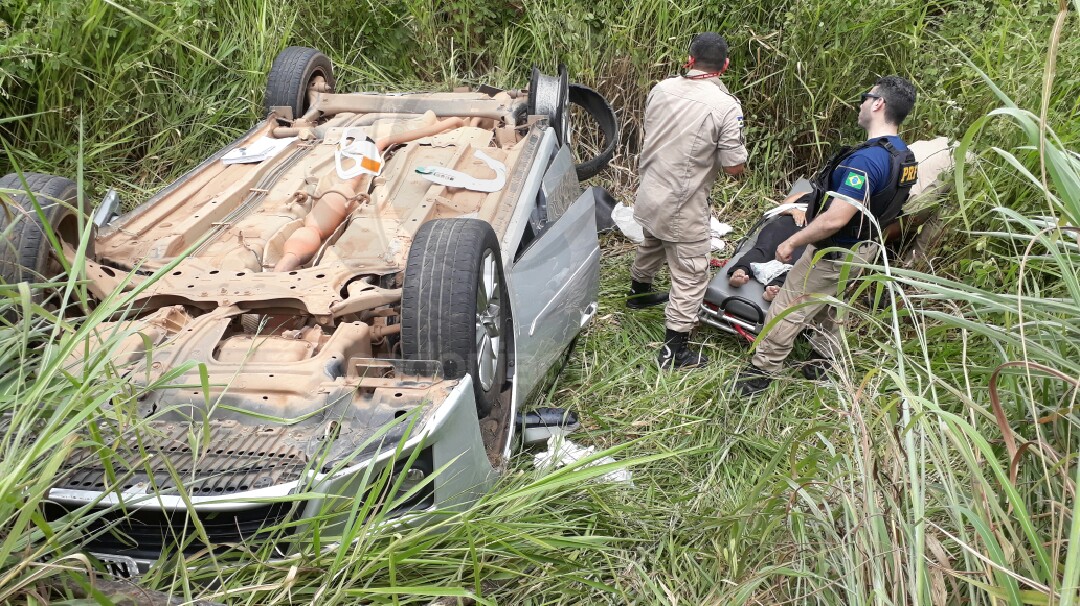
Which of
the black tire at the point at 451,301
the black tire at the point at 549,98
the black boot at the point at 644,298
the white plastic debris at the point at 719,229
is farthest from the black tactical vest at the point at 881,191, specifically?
the black tire at the point at 451,301

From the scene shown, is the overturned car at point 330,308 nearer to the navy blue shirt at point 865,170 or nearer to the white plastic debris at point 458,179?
the white plastic debris at point 458,179

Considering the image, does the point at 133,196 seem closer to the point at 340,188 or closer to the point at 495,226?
the point at 340,188

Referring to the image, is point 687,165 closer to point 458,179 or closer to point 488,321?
Result: point 458,179

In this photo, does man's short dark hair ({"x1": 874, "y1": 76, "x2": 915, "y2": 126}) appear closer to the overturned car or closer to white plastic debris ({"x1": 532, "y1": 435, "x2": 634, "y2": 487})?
the overturned car

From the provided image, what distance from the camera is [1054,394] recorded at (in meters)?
1.75

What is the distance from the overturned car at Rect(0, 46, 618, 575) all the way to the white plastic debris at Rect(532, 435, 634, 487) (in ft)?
0.54

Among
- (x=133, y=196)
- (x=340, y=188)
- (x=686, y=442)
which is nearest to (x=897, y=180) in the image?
(x=686, y=442)

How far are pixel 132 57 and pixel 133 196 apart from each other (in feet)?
2.87

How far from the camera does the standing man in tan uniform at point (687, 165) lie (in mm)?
3898

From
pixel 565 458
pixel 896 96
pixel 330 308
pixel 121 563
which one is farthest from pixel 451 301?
pixel 896 96

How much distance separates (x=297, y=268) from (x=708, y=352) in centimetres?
226

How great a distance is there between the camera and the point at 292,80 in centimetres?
456

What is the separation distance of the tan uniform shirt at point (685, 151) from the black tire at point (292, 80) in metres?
2.03

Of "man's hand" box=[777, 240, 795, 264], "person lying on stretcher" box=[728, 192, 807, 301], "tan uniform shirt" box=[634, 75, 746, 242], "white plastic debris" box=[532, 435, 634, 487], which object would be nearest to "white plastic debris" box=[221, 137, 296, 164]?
"tan uniform shirt" box=[634, 75, 746, 242]
